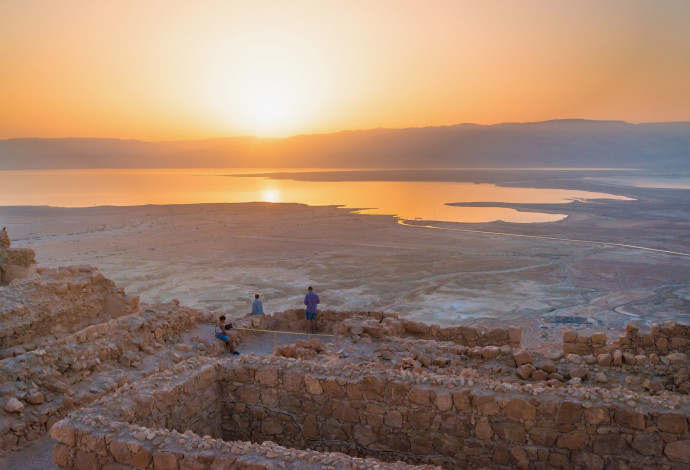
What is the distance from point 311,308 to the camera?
11602mm

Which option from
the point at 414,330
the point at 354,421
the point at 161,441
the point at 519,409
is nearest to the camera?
the point at 161,441

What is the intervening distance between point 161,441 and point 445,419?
9.90 feet

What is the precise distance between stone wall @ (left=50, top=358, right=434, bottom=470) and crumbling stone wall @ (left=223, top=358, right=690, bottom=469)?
73 cm

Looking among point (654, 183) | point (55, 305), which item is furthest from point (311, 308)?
point (654, 183)

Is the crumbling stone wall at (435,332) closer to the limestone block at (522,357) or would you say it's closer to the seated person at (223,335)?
the limestone block at (522,357)

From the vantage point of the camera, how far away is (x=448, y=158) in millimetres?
165625

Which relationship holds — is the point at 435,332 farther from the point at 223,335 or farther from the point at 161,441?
the point at 161,441

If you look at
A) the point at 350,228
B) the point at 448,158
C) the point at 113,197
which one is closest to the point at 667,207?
the point at 350,228

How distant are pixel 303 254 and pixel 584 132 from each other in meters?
174

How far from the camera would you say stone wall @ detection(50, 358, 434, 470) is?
4480 millimetres

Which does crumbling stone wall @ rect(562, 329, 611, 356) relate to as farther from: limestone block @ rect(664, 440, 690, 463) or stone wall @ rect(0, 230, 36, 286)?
stone wall @ rect(0, 230, 36, 286)

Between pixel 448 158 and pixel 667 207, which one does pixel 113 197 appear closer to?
pixel 667 207

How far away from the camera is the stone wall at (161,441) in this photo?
4.48 meters

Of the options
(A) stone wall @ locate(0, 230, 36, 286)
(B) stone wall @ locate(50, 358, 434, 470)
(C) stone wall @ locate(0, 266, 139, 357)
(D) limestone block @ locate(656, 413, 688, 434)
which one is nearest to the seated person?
(C) stone wall @ locate(0, 266, 139, 357)
